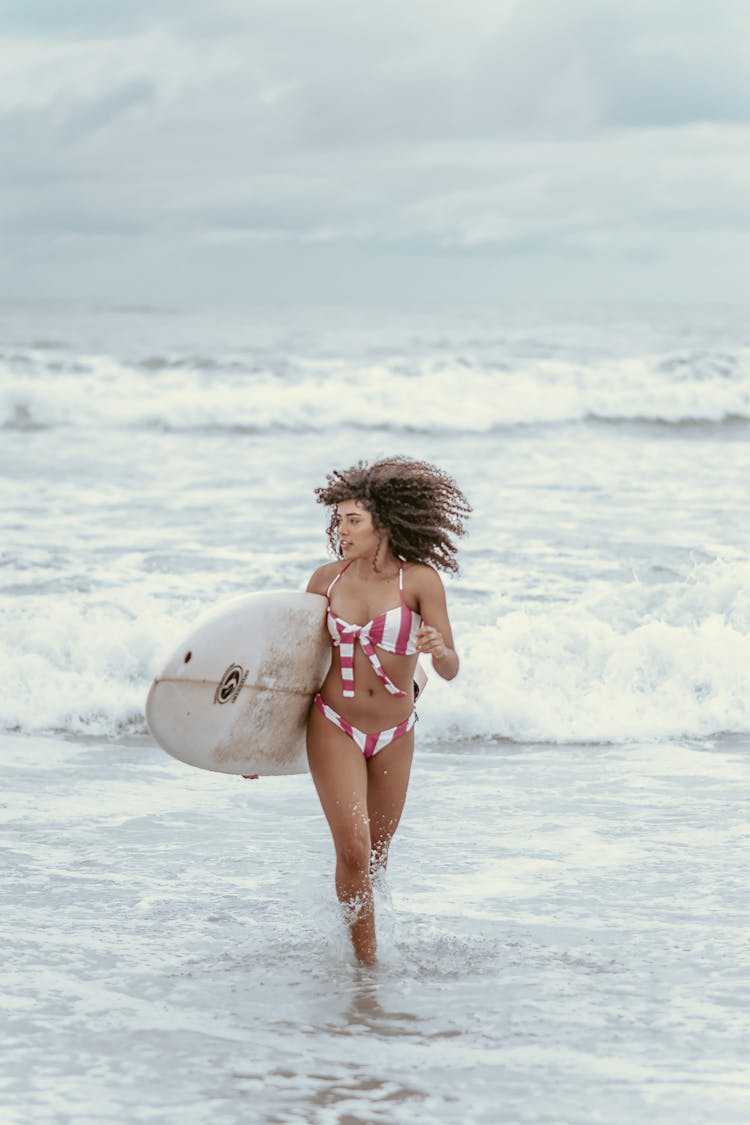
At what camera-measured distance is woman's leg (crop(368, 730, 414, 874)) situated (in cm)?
435

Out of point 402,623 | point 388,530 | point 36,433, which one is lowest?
point 402,623

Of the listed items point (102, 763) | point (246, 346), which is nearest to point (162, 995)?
point (102, 763)

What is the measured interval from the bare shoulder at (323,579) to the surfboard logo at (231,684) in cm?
33

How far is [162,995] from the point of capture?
413 cm

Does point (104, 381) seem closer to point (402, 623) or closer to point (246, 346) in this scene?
point (246, 346)

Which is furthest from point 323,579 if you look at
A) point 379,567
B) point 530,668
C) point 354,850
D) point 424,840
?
point 530,668

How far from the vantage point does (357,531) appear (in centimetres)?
431

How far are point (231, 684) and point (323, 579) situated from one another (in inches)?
17.1

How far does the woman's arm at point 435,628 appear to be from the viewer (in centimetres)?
416

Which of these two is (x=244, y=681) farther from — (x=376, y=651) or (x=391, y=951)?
(x=391, y=951)

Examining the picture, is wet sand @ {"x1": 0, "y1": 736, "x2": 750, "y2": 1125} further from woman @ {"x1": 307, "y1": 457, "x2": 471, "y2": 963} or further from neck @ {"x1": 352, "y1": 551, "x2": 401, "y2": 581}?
neck @ {"x1": 352, "y1": 551, "x2": 401, "y2": 581}

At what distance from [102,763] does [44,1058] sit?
3.22 m

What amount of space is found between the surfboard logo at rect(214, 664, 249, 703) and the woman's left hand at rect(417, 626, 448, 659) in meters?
0.59

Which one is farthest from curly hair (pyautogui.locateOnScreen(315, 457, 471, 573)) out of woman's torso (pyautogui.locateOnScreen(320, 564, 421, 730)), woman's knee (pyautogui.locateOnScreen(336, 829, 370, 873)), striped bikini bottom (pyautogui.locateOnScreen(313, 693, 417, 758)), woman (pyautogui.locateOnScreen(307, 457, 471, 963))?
woman's knee (pyautogui.locateOnScreen(336, 829, 370, 873))
